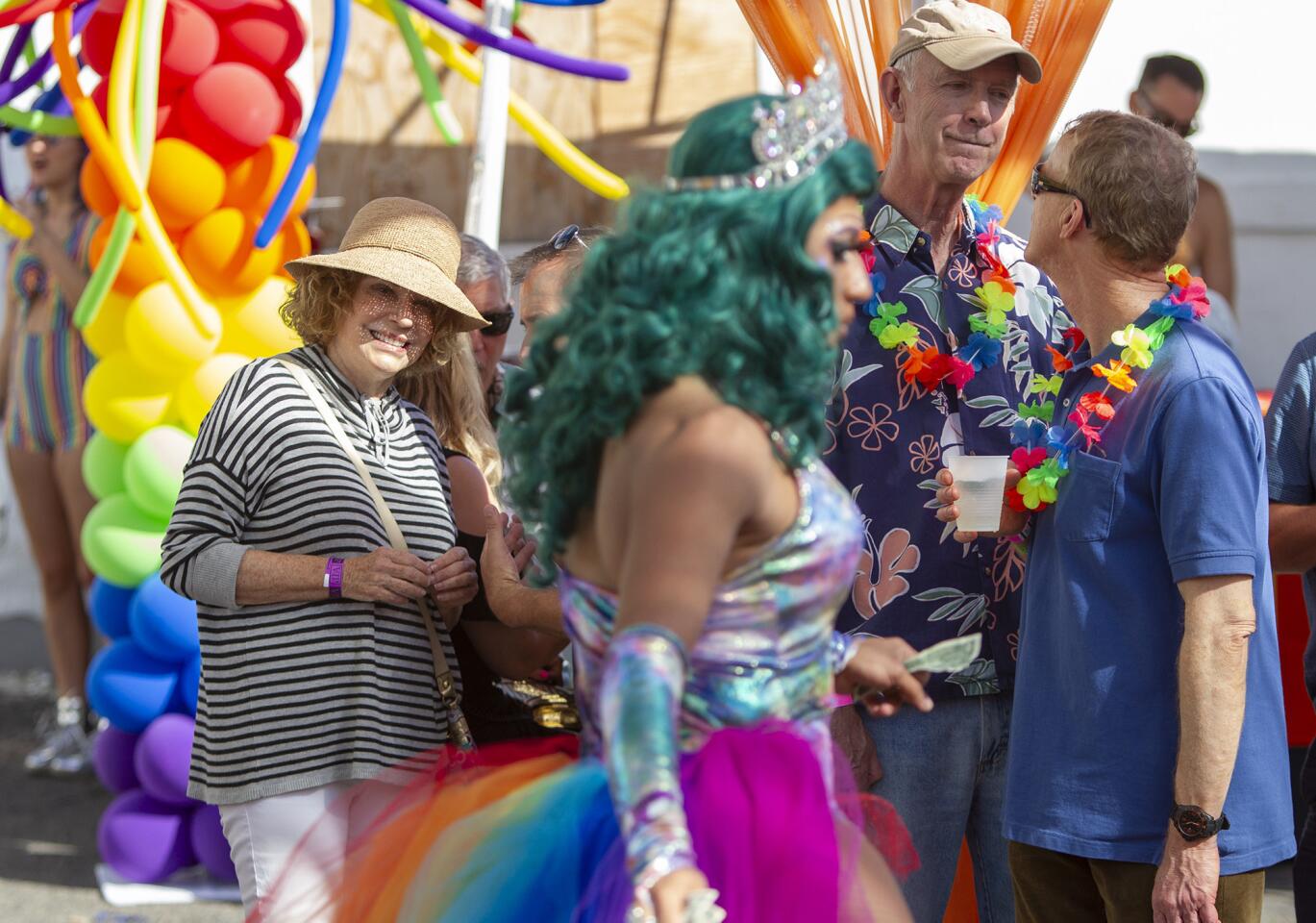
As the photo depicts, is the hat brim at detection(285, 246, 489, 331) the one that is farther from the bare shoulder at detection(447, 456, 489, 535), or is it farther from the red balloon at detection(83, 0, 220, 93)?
the red balloon at detection(83, 0, 220, 93)

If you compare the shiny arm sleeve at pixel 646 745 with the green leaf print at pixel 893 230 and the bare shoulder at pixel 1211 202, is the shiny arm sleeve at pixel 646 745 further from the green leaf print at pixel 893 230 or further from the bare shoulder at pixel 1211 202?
the bare shoulder at pixel 1211 202

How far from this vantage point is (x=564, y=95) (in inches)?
249

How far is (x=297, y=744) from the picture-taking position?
271cm

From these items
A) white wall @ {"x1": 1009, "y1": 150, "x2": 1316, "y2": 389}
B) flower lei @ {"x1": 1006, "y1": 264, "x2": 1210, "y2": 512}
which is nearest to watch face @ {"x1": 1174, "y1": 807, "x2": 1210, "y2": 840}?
flower lei @ {"x1": 1006, "y1": 264, "x2": 1210, "y2": 512}

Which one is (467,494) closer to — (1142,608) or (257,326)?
(1142,608)

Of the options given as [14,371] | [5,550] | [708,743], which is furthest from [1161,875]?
[5,550]

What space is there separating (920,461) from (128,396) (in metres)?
2.53

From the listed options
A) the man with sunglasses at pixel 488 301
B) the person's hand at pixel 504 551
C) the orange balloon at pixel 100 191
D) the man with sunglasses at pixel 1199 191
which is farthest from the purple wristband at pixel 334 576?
the man with sunglasses at pixel 1199 191

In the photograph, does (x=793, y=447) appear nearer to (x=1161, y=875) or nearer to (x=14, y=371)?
(x=1161, y=875)

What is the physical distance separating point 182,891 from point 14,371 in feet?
7.19

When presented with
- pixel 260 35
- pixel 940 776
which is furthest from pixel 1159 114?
pixel 940 776

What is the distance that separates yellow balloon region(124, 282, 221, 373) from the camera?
4.14 metres

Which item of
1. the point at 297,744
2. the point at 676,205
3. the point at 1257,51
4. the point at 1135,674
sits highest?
the point at 1257,51

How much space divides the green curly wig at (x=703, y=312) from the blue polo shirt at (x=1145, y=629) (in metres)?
0.81
